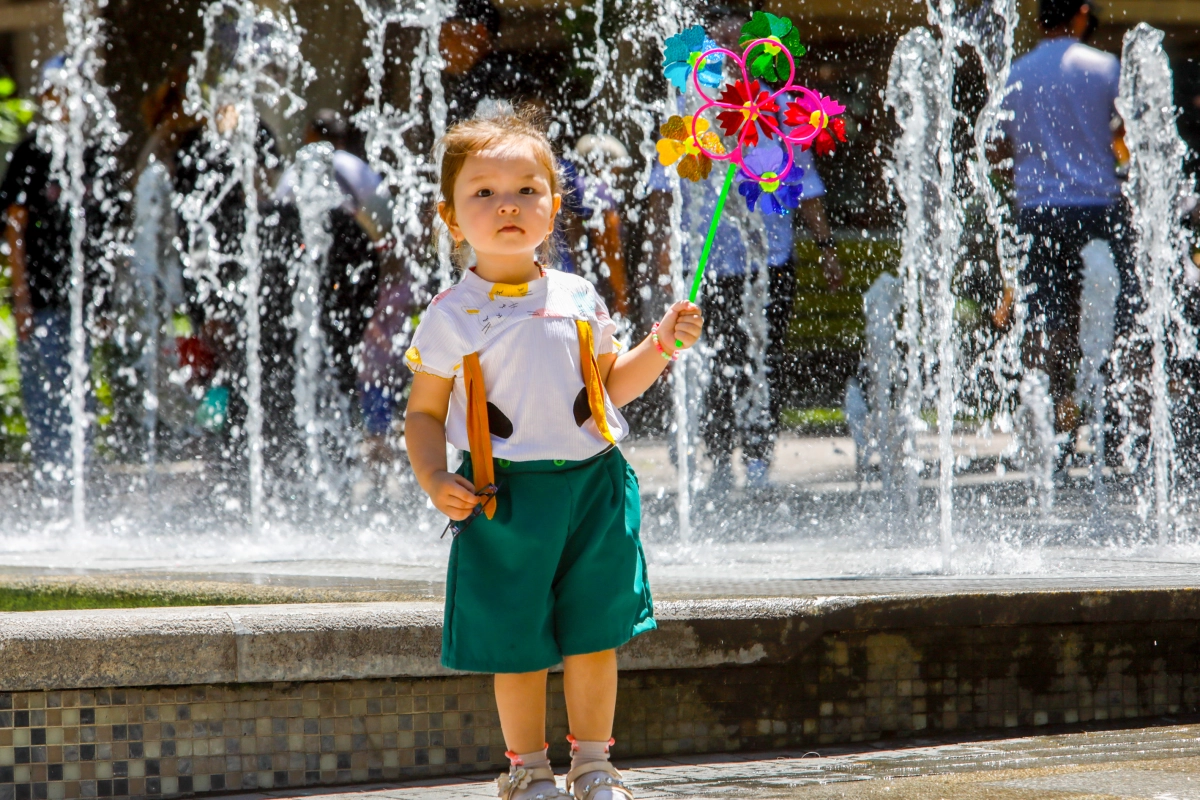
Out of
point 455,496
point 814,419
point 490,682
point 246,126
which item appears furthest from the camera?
point 814,419

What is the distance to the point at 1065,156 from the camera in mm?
5184

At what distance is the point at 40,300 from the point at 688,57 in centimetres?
456

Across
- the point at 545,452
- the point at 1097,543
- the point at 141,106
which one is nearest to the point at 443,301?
the point at 545,452

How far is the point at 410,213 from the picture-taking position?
22.0 feet

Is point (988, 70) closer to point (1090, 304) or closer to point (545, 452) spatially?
point (1090, 304)

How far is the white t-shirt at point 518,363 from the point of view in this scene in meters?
2.12

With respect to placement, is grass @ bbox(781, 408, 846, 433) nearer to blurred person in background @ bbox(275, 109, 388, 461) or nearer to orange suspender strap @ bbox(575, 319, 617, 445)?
blurred person in background @ bbox(275, 109, 388, 461)

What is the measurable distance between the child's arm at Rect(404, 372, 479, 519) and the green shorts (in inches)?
3.1

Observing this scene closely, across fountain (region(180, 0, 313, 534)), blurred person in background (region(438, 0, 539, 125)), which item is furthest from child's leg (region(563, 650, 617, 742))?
blurred person in background (region(438, 0, 539, 125))

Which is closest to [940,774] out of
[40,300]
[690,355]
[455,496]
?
[455,496]

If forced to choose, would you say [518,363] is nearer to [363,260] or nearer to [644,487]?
[644,487]

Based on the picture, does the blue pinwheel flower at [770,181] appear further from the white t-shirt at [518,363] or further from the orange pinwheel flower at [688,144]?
the white t-shirt at [518,363]

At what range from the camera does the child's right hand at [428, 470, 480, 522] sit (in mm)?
2025

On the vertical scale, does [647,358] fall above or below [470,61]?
below
